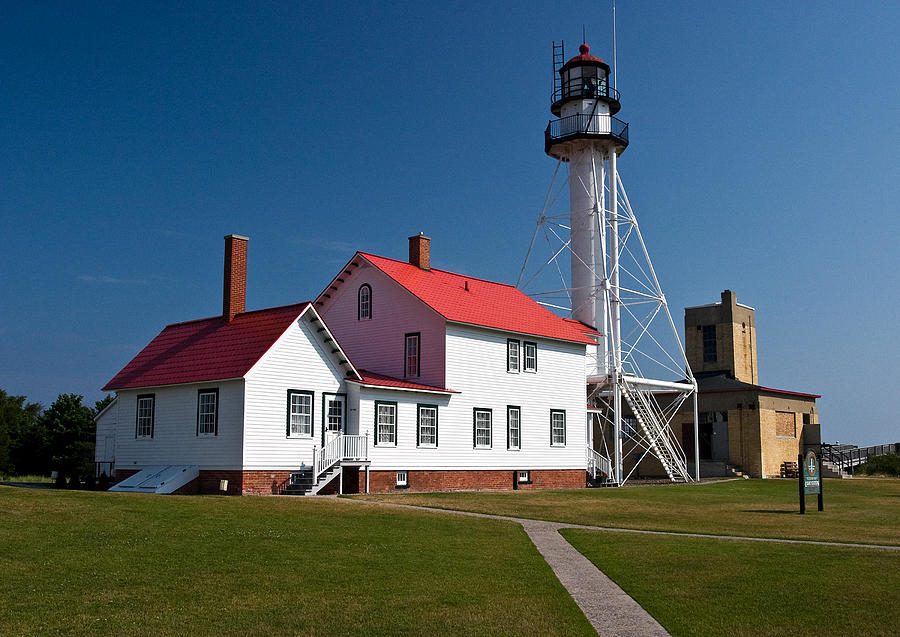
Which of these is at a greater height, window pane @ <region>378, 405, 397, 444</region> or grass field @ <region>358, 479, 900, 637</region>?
window pane @ <region>378, 405, 397, 444</region>

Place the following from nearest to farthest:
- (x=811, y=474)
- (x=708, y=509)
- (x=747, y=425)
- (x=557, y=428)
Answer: (x=811, y=474) → (x=708, y=509) → (x=557, y=428) → (x=747, y=425)

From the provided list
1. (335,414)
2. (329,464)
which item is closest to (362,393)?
(335,414)

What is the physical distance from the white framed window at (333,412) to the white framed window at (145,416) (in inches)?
237

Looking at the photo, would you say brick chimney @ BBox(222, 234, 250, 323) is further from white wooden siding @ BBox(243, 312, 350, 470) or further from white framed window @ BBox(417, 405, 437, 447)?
white framed window @ BBox(417, 405, 437, 447)

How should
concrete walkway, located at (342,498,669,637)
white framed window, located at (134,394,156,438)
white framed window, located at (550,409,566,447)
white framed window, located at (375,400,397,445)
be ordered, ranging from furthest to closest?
white framed window, located at (550,409,566,447)
white framed window, located at (375,400,397,445)
white framed window, located at (134,394,156,438)
concrete walkway, located at (342,498,669,637)

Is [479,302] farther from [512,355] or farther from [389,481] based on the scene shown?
[389,481]

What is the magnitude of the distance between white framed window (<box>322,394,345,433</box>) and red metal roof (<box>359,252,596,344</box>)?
5.46 metres

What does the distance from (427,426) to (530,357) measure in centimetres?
638

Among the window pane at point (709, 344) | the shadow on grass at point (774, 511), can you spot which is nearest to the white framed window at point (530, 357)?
the shadow on grass at point (774, 511)

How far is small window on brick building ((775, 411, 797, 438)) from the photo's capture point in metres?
50.3

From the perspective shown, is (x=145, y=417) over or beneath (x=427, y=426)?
over

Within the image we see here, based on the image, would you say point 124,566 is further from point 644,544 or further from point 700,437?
point 700,437

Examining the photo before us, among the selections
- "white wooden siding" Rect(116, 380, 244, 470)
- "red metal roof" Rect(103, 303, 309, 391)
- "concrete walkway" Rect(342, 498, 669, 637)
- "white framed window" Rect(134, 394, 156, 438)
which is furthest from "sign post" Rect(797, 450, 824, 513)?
"white framed window" Rect(134, 394, 156, 438)

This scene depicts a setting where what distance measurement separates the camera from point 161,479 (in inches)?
1114
